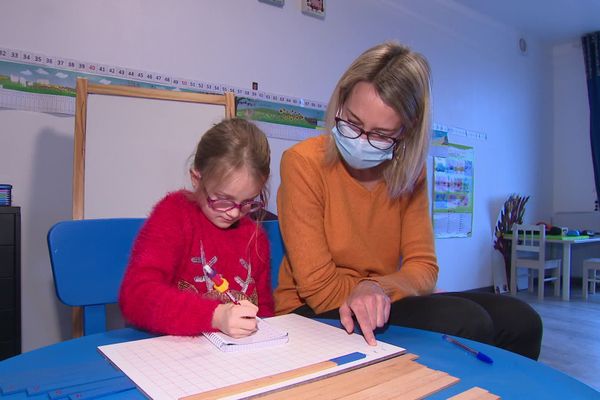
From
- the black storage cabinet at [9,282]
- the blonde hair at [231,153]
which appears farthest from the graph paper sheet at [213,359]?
the black storage cabinet at [9,282]

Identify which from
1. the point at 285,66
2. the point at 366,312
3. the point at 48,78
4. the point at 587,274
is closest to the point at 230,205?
the point at 366,312

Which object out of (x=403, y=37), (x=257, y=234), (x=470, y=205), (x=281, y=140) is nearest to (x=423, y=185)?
(x=257, y=234)

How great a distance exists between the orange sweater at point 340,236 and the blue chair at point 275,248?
40 millimetres

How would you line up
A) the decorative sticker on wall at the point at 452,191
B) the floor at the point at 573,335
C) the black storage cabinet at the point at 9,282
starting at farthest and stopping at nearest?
the decorative sticker on wall at the point at 452,191 < the floor at the point at 573,335 < the black storage cabinet at the point at 9,282

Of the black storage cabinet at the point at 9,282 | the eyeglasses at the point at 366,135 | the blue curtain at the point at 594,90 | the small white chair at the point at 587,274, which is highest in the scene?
the blue curtain at the point at 594,90

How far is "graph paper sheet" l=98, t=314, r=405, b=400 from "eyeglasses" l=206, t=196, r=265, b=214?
0.31m

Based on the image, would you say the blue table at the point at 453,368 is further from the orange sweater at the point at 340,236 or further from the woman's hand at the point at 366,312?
the orange sweater at the point at 340,236

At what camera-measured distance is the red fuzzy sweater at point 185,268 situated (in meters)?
0.73

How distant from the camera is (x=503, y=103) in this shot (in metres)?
4.05

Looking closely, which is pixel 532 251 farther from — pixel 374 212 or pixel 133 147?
pixel 133 147

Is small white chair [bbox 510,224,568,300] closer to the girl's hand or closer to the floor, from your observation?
the floor

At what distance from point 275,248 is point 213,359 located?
23.2 inches

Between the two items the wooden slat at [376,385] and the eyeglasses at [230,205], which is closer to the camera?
the wooden slat at [376,385]

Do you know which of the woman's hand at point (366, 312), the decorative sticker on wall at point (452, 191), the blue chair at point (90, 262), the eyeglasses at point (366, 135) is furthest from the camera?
the decorative sticker on wall at point (452, 191)
